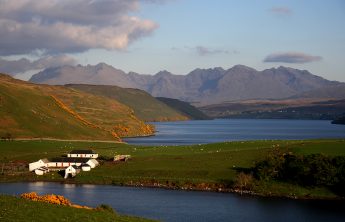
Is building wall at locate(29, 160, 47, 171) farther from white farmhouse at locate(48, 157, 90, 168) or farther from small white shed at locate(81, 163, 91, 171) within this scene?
small white shed at locate(81, 163, 91, 171)

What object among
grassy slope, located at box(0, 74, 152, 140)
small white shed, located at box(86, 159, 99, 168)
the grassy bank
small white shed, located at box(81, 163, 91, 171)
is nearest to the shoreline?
the grassy bank

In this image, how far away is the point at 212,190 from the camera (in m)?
86.7

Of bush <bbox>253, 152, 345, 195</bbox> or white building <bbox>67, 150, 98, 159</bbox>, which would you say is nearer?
bush <bbox>253, 152, 345, 195</bbox>

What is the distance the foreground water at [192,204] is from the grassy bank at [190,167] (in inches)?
212

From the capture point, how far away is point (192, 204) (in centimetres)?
7300

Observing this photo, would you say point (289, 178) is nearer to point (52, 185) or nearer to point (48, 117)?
point (52, 185)

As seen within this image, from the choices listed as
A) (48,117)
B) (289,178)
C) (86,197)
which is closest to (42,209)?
(86,197)

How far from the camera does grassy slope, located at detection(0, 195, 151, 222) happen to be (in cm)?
3738

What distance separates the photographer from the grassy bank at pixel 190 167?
87312 mm

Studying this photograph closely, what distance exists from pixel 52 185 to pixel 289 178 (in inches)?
1566

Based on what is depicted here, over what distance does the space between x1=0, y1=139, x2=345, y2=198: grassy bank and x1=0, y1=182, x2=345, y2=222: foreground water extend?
5.37 m

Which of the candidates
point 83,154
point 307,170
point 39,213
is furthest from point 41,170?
point 39,213

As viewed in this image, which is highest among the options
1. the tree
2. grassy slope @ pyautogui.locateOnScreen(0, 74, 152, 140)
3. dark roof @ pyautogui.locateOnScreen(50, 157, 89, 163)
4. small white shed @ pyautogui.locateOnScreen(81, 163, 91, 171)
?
grassy slope @ pyautogui.locateOnScreen(0, 74, 152, 140)

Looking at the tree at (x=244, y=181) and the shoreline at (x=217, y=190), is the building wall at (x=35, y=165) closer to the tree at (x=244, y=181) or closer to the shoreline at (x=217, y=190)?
the shoreline at (x=217, y=190)
